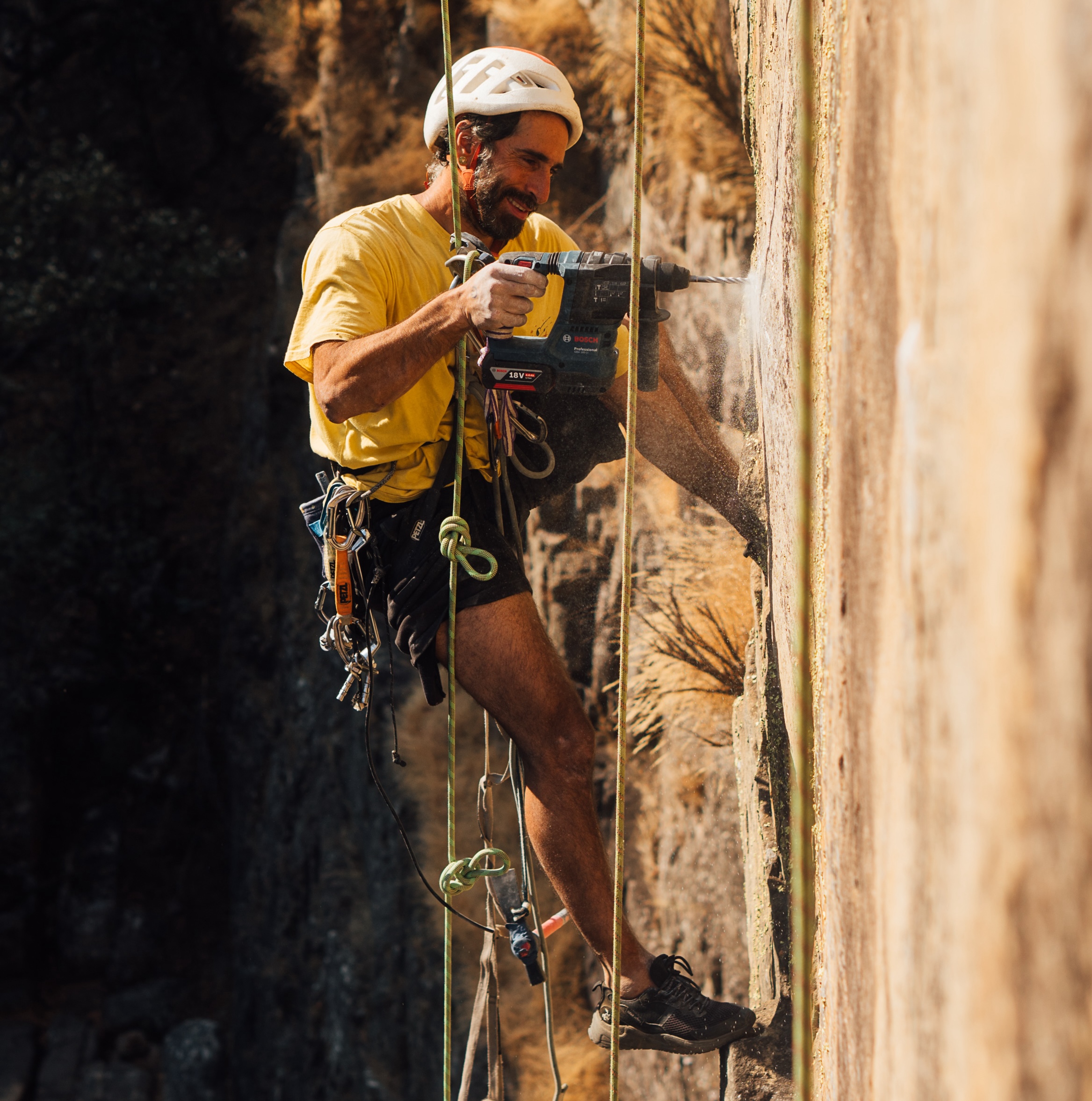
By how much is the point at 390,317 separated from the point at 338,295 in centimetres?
17

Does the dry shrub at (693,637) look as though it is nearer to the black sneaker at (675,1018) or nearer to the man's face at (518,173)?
the black sneaker at (675,1018)

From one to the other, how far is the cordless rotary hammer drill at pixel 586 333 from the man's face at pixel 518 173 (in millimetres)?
214

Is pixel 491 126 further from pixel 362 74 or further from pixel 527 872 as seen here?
pixel 362 74

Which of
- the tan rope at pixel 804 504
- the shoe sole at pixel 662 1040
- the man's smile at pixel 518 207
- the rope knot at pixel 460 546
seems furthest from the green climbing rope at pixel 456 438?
the tan rope at pixel 804 504

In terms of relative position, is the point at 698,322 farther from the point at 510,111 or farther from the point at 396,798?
the point at 396,798

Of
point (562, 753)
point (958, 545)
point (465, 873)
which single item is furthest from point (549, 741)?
point (958, 545)

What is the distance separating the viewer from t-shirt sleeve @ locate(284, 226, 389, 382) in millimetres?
2367

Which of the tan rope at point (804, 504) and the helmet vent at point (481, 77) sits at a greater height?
the helmet vent at point (481, 77)

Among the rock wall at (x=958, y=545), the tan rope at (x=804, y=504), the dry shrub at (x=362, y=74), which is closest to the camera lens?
the rock wall at (x=958, y=545)

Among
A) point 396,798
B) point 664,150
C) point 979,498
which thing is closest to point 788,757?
point 979,498

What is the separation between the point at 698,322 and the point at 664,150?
Result: 915mm

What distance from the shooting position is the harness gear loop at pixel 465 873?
2666mm

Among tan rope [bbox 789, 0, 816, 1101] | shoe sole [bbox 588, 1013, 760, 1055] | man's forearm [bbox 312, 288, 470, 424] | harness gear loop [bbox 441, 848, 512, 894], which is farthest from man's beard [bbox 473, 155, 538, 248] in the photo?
shoe sole [bbox 588, 1013, 760, 1055]

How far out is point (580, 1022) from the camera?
5742 millimetres
